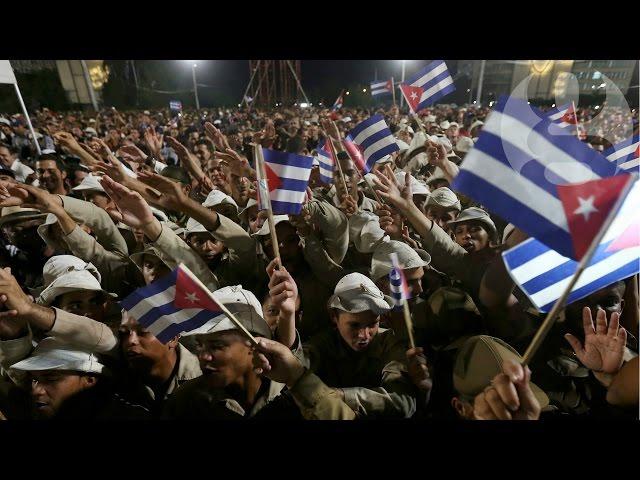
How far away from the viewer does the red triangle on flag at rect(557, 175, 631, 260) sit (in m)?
1.24

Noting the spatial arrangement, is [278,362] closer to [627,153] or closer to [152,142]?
[627,153]

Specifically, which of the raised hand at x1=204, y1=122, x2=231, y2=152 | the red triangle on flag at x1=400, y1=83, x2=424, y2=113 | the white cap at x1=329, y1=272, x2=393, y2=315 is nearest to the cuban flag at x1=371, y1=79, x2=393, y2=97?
the red triangle on flag at x1=400, y1=83, x2=424, y2=113

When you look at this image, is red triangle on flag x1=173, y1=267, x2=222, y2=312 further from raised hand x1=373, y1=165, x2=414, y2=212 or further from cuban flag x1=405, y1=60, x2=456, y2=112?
cuban flag x1=405, y1=60, x2=456, y2=112

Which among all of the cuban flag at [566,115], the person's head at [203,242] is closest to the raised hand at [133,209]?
the person's head at [203,242]

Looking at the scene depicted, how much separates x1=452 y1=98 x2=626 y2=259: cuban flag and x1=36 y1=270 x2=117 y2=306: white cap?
196cm

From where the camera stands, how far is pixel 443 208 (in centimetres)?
310

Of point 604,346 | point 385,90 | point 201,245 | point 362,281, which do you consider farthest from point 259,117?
point 604,346

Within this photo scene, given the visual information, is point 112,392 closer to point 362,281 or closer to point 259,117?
point 362,281

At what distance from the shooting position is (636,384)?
1.69 m

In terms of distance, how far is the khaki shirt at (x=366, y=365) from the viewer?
1.98 m

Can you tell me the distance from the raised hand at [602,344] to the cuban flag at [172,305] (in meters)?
1.69

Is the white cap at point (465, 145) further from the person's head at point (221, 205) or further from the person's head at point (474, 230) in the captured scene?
the person's head at point (221, 205)

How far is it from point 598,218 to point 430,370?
1.16 meters

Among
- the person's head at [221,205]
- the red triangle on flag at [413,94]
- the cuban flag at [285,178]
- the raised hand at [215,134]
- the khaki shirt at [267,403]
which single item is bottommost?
the khaki shirt at [267,403]
